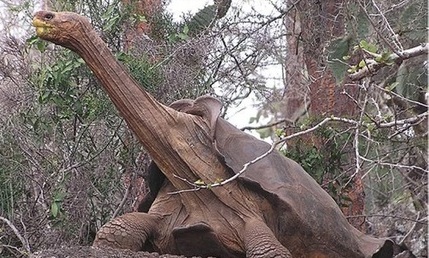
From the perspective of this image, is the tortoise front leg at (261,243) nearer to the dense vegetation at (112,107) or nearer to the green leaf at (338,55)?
the dense vegetation at (112,107)

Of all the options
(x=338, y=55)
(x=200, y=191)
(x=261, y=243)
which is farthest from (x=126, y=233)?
(x=338, y=55)

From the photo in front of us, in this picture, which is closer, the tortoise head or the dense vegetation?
the tortoise head

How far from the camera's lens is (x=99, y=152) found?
14.4ft

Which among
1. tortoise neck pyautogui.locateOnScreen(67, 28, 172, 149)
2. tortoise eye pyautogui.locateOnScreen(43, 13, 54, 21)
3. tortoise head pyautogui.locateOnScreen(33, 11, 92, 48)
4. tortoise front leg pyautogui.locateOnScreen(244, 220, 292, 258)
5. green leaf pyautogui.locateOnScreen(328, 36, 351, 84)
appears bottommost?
tortoise front leg pyautogui.locateOnScreen(244, 220, 292, 258)

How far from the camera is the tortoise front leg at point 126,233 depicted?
2.81 metres

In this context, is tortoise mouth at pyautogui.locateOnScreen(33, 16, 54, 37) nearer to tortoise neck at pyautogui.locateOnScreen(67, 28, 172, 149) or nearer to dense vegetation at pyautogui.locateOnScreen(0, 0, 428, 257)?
tortoise neck at pyautogui.locateOnScreen(67, 28, 172, 149)

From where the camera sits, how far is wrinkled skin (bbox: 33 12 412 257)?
9.00 feet

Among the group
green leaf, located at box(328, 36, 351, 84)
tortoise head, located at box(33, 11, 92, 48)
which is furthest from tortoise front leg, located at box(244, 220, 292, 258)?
green leaf, located at box(328, 36, 351, 84)

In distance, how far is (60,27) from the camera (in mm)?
2684

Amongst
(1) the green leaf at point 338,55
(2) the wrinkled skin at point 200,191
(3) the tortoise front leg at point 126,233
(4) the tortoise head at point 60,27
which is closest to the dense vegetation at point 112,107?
(1) the green leaf at point 338,55

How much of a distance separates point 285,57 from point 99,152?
2359 mm

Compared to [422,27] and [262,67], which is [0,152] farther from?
[422,27]

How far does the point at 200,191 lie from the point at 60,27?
0.76 meters

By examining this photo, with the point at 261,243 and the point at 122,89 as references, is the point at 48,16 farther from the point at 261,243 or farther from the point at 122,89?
the point at 261,243
